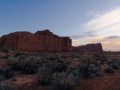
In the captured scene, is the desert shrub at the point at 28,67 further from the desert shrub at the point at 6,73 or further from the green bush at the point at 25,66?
the desert shrub at the point at 6,73

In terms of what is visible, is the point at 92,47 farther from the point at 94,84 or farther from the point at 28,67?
the point at 94,84

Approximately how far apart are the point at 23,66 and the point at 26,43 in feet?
201

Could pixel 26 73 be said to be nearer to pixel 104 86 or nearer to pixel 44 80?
pixel 44 80

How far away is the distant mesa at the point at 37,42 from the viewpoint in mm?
74031

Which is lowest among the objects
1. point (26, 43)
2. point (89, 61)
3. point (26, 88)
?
point (26, 88)

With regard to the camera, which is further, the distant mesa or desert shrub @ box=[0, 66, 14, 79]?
the distant mesa

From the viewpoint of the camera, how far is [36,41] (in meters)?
79.8

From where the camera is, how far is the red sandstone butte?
74.1 m

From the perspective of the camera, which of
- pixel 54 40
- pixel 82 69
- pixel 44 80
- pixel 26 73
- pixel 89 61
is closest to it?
pixel 44 80

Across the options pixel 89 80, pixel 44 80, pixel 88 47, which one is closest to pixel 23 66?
pixel 44 80

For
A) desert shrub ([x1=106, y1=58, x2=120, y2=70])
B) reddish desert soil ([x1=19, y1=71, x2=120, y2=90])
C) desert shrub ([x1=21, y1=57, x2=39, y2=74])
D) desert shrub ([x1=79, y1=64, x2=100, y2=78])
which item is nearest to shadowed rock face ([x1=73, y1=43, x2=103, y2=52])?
desert shrub ([x1=106, y1=58, x2=120, y2=70])

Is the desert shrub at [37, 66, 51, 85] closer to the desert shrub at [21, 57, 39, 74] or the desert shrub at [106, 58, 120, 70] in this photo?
the desert shrub at [21, 57, 39, 74]

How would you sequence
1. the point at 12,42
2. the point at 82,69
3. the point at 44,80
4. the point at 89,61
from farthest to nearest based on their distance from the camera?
1. the point at 12,42
2. the point at 89,61
3. the point at 82,69
4. the point at 44,80

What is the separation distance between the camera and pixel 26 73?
14570mm
